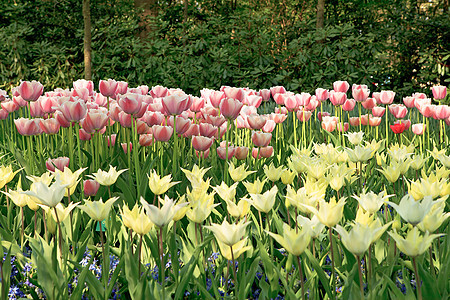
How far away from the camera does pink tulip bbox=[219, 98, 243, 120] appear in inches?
87.0

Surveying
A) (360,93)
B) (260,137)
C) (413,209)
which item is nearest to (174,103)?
(260,137)

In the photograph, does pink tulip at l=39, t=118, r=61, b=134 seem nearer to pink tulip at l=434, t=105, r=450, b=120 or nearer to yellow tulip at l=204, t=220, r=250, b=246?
yellow tulip at l=204, t=220, r=250, b=246

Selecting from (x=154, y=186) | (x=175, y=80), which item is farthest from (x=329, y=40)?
(x=154, y=186)

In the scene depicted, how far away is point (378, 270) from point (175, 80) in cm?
752

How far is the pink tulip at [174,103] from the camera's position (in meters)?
2.15

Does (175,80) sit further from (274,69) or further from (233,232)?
(233,232)

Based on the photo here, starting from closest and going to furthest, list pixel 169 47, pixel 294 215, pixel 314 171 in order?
1. pixel 314 171
2. pixel 294 215
3. pixel 169 47

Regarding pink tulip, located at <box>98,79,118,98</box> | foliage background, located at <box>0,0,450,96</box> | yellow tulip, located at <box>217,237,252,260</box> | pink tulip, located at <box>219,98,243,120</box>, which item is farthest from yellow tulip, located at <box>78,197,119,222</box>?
foliage background, located at <box>0,0,450,96</box>

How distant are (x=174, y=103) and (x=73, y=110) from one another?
0.49 m

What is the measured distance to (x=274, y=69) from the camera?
8.76 meters

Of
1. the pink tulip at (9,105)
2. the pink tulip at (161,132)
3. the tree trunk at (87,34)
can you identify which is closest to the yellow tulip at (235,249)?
the pink tulip at (161,132)

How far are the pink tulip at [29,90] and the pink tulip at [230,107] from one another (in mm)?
1115

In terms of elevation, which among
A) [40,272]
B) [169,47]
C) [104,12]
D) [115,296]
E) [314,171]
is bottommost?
[115,296]

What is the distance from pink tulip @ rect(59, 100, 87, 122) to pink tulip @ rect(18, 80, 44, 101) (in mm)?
505
